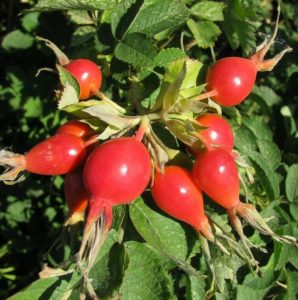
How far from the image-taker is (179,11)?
5.64 ft

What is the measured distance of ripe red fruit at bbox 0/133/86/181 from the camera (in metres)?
1.46

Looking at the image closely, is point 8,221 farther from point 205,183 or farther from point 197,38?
point 205,183

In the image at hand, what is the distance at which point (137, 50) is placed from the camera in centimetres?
171

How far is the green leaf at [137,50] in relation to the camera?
1.66m

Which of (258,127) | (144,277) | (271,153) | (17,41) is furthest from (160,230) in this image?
(17,41)

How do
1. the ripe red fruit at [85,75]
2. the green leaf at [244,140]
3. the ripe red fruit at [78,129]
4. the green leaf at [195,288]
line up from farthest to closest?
the green leaf at [244,140] → the green leaf at [195,288] → the ripe red fruit at [85,75] → the ripe red fruit at [78,129]

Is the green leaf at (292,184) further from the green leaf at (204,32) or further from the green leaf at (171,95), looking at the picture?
the green leaf at (171,95)

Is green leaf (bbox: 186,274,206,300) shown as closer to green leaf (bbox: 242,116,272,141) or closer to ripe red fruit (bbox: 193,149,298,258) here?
ripe red fruit (bbox: 193,149,298,258)

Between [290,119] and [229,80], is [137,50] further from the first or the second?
[290,119]

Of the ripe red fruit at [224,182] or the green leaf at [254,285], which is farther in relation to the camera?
the green leaf at [254,285]

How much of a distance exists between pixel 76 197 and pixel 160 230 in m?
0.31

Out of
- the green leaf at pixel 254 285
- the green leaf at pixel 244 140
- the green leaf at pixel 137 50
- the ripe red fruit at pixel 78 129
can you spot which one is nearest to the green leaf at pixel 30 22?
the green leaf at pixel 137 50

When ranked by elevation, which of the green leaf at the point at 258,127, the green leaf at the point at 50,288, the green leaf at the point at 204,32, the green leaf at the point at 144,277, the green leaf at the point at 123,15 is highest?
the green leaf at the point at 123,15

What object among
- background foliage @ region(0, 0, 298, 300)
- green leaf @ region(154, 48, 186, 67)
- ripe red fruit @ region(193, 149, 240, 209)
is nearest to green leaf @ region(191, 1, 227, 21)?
background foliage @ region(0, 0, 298, 300)
